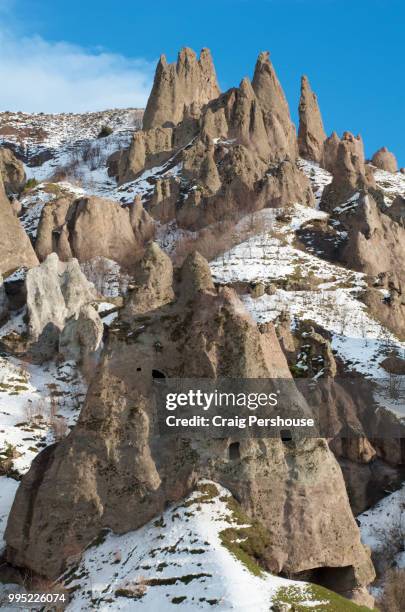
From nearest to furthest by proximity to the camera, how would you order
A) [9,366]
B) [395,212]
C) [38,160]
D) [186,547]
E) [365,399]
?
[186,547] → [365,399] → [9,366] → [395,212] → [38,160]

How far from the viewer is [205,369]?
72.7ft

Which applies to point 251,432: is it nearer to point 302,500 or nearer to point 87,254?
point 302,500

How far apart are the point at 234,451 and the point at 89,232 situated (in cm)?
6856

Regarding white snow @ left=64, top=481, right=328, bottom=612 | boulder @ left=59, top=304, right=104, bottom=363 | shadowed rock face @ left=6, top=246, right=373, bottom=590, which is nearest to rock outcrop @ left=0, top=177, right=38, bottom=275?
boulder @ left=59, top=304, right=104, bottom=363

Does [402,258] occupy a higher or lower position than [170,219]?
lower

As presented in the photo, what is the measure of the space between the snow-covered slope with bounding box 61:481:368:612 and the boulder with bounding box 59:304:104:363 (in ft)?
108

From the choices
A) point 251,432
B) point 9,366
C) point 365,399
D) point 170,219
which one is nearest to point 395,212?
point 170,219

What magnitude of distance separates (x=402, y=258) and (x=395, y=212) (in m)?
14.9

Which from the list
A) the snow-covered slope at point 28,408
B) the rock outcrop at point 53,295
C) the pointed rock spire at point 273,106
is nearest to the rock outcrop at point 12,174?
the pointed rock spire at point 273,106

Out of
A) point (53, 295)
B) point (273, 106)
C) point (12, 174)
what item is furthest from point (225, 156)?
point (53, 295)

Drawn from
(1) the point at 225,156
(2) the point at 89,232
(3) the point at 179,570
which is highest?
(1) the point at 225,156

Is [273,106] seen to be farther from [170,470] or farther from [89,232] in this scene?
[170,470]

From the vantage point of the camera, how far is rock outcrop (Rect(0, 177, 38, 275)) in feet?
223

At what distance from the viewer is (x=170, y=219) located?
95.9m
